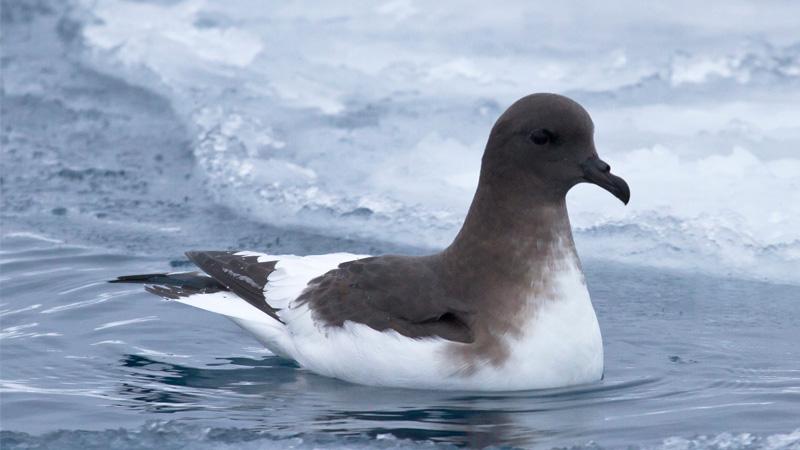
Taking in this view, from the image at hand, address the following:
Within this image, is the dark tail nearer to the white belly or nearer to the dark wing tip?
the dark wing tip

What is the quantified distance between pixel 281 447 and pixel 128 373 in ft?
3.81

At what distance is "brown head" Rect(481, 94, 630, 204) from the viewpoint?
5355 mm

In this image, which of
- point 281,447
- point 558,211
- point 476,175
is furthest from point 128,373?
point 476,175

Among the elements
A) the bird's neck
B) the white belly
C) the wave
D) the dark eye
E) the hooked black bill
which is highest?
the dark eye

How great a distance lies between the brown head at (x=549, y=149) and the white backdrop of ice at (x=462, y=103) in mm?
1802

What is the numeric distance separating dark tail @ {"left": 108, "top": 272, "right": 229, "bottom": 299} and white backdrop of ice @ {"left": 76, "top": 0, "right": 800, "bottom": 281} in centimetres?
165

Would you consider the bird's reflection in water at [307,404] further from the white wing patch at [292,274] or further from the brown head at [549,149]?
the brown head at [549,149]

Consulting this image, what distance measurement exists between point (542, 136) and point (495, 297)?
658mm

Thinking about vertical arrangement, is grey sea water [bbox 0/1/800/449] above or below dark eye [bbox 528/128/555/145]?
below

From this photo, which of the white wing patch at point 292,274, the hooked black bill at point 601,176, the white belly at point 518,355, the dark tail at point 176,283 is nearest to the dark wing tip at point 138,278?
the dark tail at point 176,283

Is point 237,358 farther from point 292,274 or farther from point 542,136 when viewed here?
point 542,136

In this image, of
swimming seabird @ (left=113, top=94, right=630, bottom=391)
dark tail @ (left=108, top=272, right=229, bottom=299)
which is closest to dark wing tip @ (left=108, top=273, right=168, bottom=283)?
dark tail @ (left=108, top=272, right=229, bottom=299)

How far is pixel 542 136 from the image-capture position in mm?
5371

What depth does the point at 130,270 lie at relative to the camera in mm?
7004
